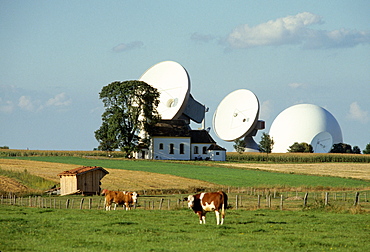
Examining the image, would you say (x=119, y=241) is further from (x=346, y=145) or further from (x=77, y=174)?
(x=346, y=145)

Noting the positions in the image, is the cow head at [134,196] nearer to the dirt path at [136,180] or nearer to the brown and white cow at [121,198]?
the brown and white cow at [121,198]

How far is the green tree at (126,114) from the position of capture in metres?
83.9

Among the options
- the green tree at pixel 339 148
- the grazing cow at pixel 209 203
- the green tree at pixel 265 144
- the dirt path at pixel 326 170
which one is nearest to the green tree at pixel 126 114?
the dirt path at pixel 326 170

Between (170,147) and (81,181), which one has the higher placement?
(170,147)

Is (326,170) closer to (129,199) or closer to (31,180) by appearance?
(31,180)

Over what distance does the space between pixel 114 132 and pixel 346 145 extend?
200 feet

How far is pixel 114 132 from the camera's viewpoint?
8362cm

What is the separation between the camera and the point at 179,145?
88.8 m

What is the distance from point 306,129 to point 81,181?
267ft

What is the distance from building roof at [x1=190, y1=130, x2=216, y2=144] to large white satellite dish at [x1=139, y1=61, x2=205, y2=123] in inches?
147

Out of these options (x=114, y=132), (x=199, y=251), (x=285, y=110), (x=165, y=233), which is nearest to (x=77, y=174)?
(x=165, y=233)

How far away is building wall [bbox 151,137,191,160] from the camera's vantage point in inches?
3457

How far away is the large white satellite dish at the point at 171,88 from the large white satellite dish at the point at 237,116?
30.7 ft

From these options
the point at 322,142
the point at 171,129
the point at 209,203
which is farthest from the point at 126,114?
the point at 209,203
